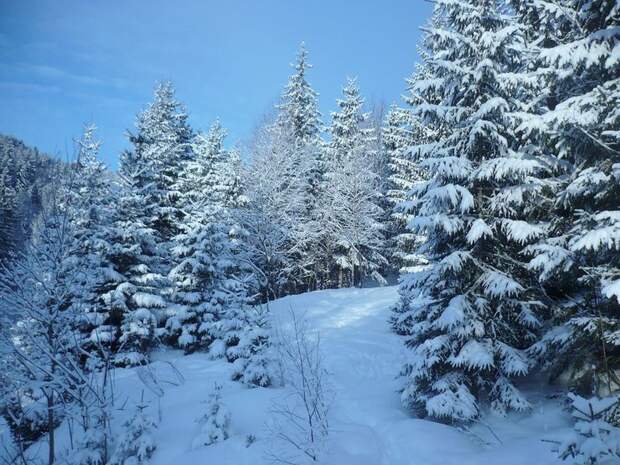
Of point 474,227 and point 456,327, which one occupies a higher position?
point 474,227

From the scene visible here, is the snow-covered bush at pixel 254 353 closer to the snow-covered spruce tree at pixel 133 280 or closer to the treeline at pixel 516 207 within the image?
the snow-covered spruce tree at pixel 133 280

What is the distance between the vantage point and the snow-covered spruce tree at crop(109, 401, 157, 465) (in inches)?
344

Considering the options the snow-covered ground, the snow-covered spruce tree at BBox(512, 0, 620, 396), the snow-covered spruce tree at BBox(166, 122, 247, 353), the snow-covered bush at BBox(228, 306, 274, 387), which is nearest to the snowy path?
the snow-covered ground

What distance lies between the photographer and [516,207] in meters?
8.37

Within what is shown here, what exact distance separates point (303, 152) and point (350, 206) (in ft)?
18.0

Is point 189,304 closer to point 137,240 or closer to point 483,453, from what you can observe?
point 137,240

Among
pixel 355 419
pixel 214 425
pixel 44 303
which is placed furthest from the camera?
pixel 44 303

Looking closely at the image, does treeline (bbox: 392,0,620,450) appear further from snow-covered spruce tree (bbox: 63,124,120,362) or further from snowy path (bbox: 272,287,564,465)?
snow-covered spruce tree (bbox: 63,124,120,362)

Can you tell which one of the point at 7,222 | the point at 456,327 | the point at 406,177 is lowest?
the point at 456,327

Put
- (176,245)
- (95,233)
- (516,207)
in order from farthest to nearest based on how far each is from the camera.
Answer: (176,245), (95,233), (516,207)

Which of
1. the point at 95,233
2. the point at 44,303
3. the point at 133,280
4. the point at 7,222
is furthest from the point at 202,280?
the point at 7,222

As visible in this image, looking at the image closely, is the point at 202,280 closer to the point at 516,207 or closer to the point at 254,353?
the point at 254,353

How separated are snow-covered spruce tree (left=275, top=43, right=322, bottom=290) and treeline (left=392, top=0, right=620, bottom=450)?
1839 centimetres

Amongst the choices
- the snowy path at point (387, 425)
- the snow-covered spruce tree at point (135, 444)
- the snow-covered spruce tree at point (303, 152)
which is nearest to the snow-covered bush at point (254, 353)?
the snowy path at point (387, 425)
